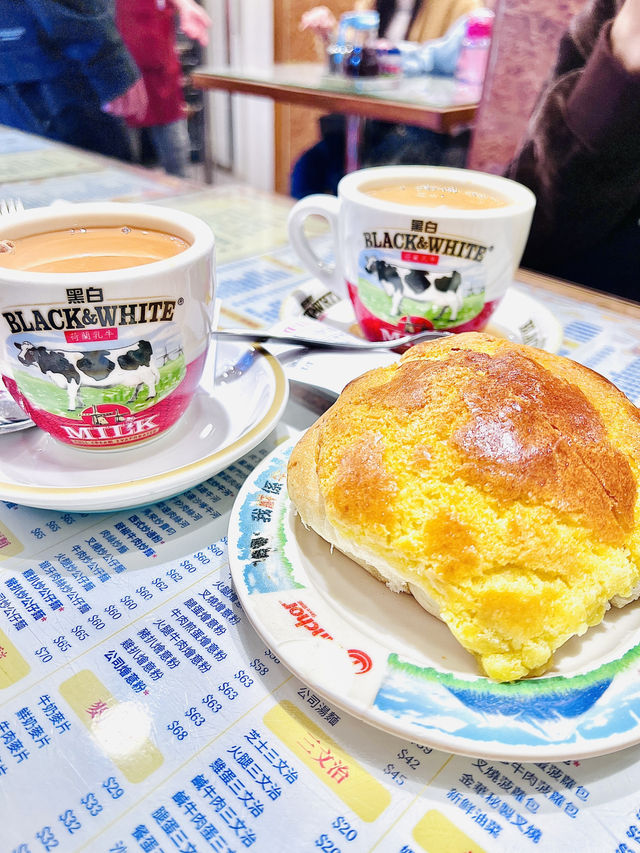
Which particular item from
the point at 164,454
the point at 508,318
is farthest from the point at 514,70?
the point at 164,454

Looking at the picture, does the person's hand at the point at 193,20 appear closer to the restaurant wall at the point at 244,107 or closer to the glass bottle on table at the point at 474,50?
the restaurant wall at the point at 244,107

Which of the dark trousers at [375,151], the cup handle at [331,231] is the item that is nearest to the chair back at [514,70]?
the dark trousers at [375,151]

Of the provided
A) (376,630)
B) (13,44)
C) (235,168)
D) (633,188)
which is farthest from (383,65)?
(376,630)

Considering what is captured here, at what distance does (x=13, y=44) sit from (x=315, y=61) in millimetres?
2749

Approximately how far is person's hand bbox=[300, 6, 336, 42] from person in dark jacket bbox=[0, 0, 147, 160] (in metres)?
2.22

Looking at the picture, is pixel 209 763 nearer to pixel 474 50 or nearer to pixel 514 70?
pixel 514 70

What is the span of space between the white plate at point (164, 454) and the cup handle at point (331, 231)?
244 millimetres

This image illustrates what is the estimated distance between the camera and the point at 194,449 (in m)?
0.77

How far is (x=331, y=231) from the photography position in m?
1.04

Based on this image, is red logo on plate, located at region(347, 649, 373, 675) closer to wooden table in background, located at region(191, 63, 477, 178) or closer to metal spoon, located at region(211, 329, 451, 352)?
metal spoon, located at region(211, 329, 451, 352)

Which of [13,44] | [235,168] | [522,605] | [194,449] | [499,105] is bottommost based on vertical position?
[235,168]

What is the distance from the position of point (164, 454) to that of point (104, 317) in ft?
0.64

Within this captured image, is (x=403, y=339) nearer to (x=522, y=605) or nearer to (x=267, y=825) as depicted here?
(x=522, y=605)

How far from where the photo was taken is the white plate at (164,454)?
2.00 ft
